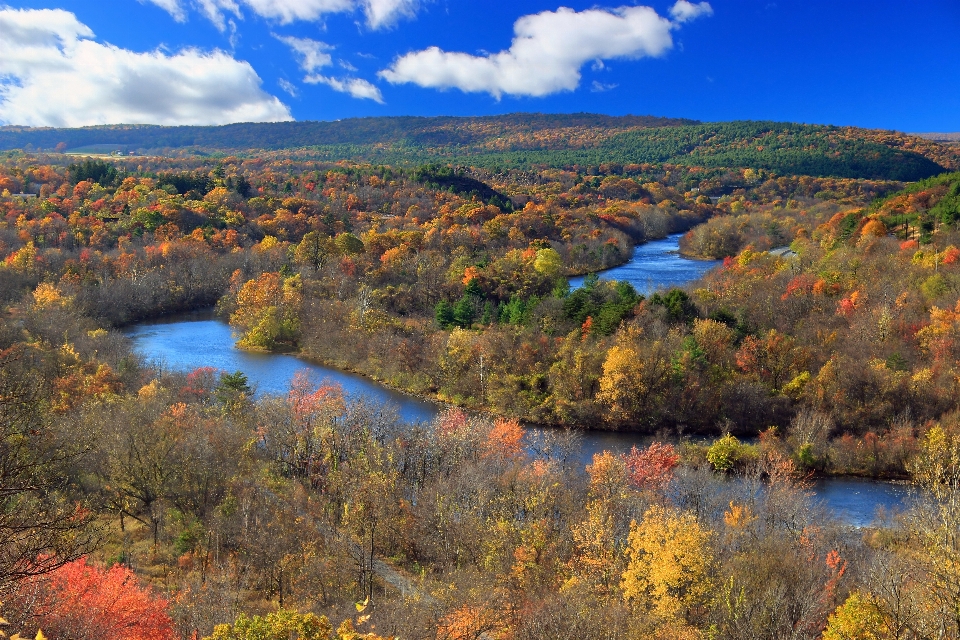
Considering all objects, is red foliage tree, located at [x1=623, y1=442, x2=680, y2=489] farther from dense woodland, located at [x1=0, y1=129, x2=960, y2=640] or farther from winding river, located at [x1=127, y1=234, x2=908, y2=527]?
winding river, located at [x1=127, y1=234, x2=908, y2=527]

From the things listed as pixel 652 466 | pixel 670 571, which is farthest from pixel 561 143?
pixel 670 571

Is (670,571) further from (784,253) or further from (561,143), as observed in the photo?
(561,143)

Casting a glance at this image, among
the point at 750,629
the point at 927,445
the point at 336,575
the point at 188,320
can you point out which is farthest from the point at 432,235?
the point at 750,629

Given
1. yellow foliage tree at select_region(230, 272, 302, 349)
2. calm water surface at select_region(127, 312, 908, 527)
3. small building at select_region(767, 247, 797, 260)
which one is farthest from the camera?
small building at select_region(767, 247, 797, 260)

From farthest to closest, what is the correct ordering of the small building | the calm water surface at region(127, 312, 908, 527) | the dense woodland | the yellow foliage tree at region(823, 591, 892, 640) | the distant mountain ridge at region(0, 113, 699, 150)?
the distant mountain ridge at region(0, 113, 699, 150), the small building, the calm water surface at region(127, 312, 908, 527), the dense woodland, the yellow foliage tree at region(823, 591, 892, 640)

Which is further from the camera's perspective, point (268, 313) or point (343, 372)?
point (268, 313)

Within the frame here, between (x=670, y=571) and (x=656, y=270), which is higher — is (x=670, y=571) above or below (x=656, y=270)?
above

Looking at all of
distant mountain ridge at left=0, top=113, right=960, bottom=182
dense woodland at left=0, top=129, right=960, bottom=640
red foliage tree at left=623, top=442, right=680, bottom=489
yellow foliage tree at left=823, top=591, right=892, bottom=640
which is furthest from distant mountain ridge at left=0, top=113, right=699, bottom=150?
yellow foliage tree at left=823, top=591, right=892, bottom=640
